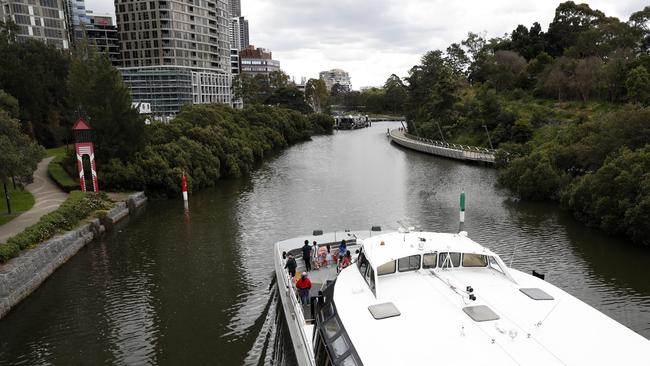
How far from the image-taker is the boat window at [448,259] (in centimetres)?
1470

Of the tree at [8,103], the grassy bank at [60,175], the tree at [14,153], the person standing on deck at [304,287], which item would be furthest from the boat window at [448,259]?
the tree at [8,103]

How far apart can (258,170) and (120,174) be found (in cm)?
2238

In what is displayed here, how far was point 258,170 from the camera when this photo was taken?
210ft

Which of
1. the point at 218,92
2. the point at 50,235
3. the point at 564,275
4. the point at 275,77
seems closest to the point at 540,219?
the point at 564,275

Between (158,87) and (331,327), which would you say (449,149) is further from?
(158,87)

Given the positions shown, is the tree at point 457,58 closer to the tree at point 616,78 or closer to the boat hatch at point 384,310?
the tree at point 616,78

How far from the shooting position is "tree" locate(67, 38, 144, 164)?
44969 mm

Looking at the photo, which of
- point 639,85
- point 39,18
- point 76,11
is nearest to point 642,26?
point 639,85

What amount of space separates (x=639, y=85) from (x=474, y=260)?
5880 centimetres

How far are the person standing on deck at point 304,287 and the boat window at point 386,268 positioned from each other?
5.05 metres

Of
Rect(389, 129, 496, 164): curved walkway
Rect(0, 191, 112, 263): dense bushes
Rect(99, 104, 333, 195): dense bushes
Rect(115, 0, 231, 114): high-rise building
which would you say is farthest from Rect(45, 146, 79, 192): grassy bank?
Rect(115, 0, 231, 114): high-rise building

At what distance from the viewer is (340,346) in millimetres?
12031

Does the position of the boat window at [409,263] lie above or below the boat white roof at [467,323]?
above

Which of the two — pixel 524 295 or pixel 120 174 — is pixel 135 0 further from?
pixel 524 295
